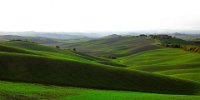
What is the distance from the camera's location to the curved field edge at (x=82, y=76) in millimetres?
49719

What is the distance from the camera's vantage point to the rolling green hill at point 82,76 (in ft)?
163

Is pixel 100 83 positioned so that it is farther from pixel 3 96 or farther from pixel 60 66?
pixel 3 96

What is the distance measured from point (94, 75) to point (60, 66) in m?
6.16

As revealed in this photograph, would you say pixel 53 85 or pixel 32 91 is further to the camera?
pixel 53 85

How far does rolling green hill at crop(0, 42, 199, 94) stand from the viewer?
163 ft

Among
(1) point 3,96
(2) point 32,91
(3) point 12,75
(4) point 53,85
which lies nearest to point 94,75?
(4) point 53,85

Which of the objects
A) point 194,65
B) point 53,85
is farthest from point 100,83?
point 194,65

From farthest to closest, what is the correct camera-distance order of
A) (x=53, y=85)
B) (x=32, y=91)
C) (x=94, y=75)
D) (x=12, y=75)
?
(x=94, y=75), (x=12, y=75), (x=53, y=85), (x=32, y=91)

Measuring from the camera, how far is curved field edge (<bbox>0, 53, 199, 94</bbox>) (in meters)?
49.7

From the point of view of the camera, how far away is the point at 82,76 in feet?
173

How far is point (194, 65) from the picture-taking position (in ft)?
305

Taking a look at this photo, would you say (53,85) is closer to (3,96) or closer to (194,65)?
(3,96)

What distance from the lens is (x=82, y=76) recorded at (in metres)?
52.8

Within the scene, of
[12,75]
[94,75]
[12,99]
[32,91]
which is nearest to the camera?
[12,99]
